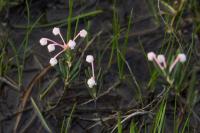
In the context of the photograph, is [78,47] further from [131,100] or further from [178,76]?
[178,76]

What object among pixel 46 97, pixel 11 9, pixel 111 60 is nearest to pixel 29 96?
pixel 46 97

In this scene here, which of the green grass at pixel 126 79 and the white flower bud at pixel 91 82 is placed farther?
the green grass at pixel 126 79

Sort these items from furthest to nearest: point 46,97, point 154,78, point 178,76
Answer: point 46,97 < point 154,78 < point 178,76

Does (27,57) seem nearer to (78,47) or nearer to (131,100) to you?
(78,47)

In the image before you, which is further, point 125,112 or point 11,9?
point 11,9

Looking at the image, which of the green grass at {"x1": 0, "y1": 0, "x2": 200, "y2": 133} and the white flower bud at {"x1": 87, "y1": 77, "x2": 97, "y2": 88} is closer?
the white flower bud at {"x1": 87, "y1": 77, "x2": 97, "y2": 88}

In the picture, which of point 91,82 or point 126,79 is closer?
point 91,82

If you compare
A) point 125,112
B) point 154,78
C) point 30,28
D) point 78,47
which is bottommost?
point 125,112

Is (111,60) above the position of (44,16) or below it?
below

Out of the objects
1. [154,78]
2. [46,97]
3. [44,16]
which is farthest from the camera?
[44,16]

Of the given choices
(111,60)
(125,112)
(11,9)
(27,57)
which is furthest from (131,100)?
(11,9)
